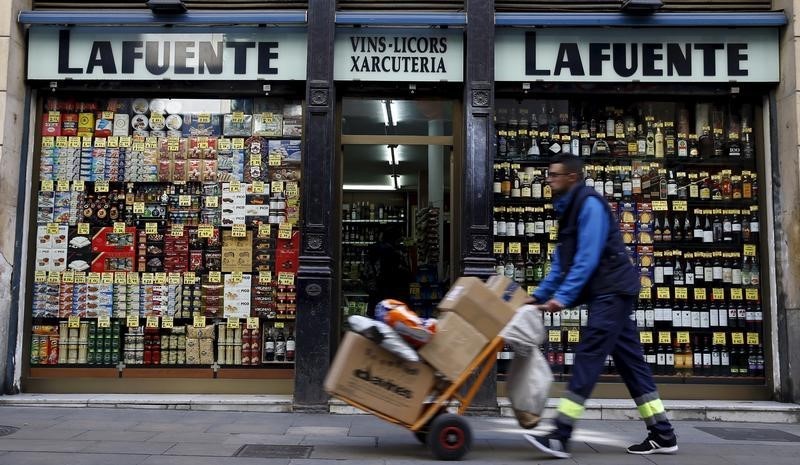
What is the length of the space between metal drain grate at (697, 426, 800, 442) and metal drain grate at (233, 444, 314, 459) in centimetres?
385

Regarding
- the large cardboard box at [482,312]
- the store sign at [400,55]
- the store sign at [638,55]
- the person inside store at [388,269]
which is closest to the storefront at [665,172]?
the store sign at [638,55]

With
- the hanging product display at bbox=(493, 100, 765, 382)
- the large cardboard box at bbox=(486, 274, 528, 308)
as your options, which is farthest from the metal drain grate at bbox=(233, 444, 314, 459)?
the hanging product display at bbox=(493, 100, 765, 382)

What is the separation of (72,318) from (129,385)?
106 centimetres

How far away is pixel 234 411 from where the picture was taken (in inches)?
298

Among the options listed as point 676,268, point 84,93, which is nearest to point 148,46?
point 84,93

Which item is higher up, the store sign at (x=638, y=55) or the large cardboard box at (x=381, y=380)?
the store sign at (x=638, y=55)

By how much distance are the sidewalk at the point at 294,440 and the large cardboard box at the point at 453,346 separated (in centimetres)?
73

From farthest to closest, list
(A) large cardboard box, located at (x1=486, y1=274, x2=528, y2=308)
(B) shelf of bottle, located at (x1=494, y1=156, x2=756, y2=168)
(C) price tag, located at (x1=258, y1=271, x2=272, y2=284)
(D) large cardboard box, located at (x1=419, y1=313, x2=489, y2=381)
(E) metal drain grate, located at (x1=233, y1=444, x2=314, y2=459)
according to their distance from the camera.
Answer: (B) shelf of bottle, located at (x1=494, y1=156, x2=756, y2=168)
(C) price tag, located at (x1=258, y1=271, x2=272, y2=284)
(E) metal drain grate, located at (x1=233, y1=444, x2=314, y2=459)
(A) large cardboard box, located at (x1=486, y1=274, x2=528, y2=308)
(D) large cardboard box, located at (x1=419, y1=313, x2=489, y2=381)

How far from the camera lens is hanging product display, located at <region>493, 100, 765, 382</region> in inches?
328

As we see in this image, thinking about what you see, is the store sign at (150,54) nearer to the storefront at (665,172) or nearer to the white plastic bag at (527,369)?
the storefront at (665,172)

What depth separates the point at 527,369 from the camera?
17.1ft

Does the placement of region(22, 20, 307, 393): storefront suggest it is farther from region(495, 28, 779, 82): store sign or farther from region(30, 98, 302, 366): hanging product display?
region(495, 28, 779, 82): store sign

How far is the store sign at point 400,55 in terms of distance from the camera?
8.11 m

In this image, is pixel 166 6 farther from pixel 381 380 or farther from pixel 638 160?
pixel 638 160
